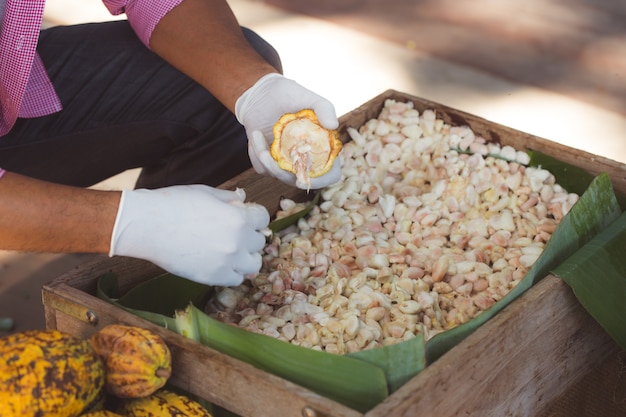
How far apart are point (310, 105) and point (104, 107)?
0.55 metres

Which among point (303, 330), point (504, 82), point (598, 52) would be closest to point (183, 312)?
point (303, 330)

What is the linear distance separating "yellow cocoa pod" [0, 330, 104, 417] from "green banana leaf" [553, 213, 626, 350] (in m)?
0.76

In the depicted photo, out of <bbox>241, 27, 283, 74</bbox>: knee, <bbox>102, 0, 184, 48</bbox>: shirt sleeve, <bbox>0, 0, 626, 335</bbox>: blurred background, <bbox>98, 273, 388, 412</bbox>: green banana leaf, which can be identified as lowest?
<bbox>0, 0, 626, 335</bbox>: blurred background

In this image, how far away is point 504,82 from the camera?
3.66 meters

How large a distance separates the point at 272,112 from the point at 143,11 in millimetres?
456

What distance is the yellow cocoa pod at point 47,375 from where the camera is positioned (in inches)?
45.7

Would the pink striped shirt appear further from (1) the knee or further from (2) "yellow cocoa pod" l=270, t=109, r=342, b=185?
(2) "yellow cocoa pod" l=270, t=109, r=342, b=185

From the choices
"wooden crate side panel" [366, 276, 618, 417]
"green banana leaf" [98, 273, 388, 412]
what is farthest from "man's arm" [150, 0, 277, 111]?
"wooden crate side panel" [366, 276, 618, 417]

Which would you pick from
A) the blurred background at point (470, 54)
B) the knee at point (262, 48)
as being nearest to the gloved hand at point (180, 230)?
the knee at point (262, 48)

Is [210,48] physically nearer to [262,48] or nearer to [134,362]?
[262,48]

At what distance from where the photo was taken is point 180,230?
152cm

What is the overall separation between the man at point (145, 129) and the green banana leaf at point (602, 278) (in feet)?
1.68

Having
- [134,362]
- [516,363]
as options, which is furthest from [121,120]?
[516,363]

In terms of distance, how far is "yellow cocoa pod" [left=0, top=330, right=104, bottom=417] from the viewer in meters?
1.16
